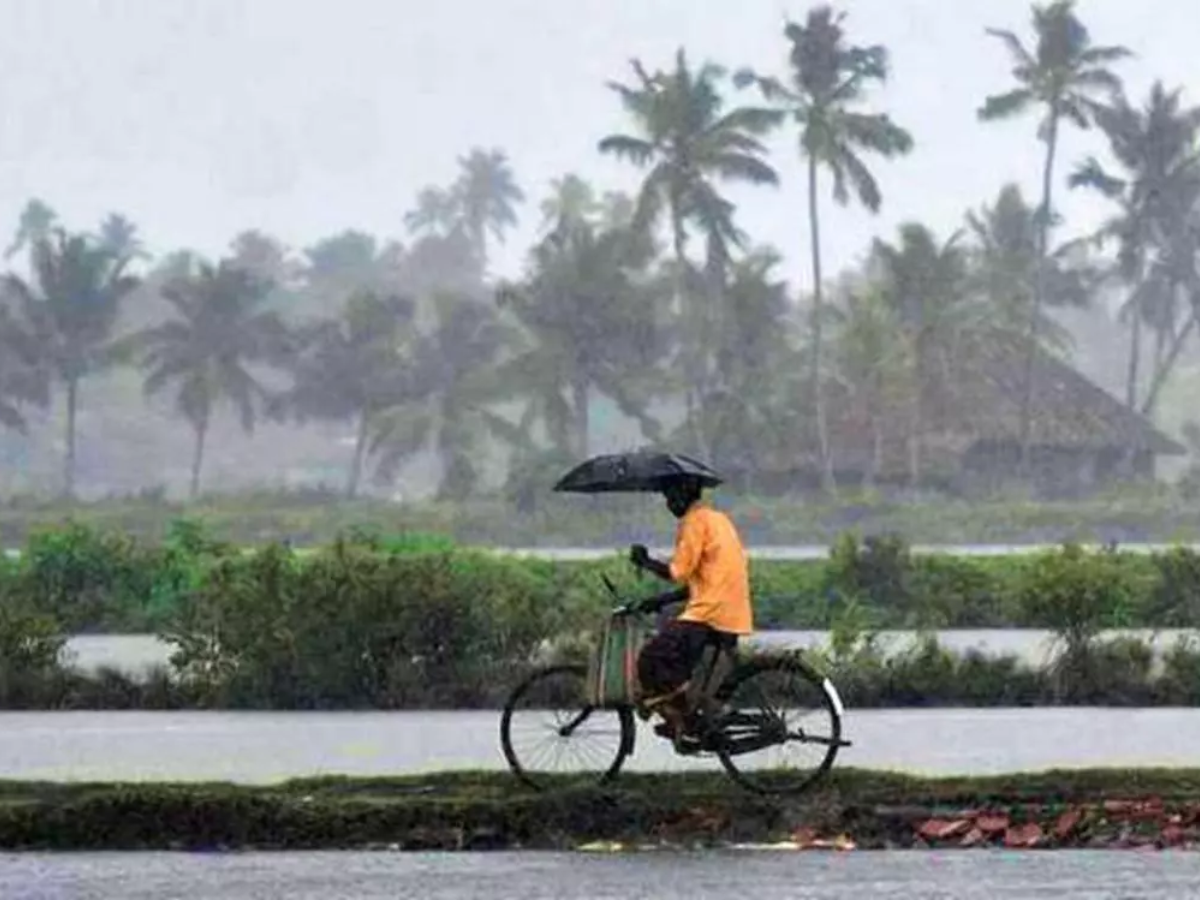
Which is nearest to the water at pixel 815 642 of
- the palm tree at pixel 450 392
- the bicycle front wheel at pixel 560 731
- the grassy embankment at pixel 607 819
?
the bicycle front wheel at pixel 560 731

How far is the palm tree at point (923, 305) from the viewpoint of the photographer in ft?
300

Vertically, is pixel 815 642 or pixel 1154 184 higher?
pixel 1154 184

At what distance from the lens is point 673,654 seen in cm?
1571

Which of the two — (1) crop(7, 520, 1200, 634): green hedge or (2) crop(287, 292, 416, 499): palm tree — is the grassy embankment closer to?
(1) crop(7, 520, 1200, 634): green hedge

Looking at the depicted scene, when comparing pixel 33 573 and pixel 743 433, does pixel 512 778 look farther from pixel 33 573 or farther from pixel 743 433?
pixel 743 433

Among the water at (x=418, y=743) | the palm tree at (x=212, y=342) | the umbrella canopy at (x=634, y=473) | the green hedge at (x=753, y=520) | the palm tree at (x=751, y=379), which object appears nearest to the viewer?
the umbrella canopy at (x=634, y=473)

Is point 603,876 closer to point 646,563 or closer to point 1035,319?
point 646,563

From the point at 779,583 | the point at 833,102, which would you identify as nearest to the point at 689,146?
the point at 833,102

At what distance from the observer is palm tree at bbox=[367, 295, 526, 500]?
99000 millimetres

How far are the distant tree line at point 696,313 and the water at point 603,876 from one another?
70.4 meters

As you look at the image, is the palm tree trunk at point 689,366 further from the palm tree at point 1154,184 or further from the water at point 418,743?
the water at point 418,743

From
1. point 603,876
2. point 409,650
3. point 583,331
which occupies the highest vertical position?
point 583,331

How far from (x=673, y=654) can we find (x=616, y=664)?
0.36 m

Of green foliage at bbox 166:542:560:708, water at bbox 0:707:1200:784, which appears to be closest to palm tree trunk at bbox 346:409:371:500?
green foliage at bbox 166:542:560:708
